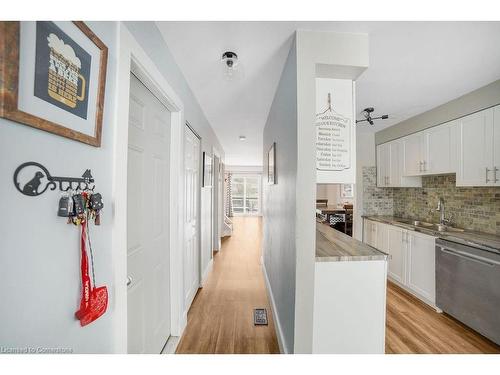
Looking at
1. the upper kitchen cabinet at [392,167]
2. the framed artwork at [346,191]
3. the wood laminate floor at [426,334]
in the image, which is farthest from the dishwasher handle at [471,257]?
the framed artwork at [346,191]

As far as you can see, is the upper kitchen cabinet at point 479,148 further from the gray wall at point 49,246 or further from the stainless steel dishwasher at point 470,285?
the gray wall at point 49,246

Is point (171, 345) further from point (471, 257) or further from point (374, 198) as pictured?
point (374, 198)

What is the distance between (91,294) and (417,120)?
3979 millimetres

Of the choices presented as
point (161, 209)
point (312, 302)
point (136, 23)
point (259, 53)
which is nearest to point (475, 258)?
point (312, 302)

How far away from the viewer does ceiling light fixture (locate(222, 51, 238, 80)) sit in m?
1.52

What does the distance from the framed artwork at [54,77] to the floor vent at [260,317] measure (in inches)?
81.1

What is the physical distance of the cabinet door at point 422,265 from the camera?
238 cm

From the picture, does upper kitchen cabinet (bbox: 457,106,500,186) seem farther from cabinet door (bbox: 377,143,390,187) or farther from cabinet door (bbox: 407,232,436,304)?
cabinet door (bbox: 377,143,390,187)

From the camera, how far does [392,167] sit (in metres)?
3.41

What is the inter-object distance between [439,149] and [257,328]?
306 centimetres

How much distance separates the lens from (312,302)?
127cm

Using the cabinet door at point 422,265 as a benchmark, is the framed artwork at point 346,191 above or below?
above

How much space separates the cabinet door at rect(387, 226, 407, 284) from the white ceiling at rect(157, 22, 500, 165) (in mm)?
1734
